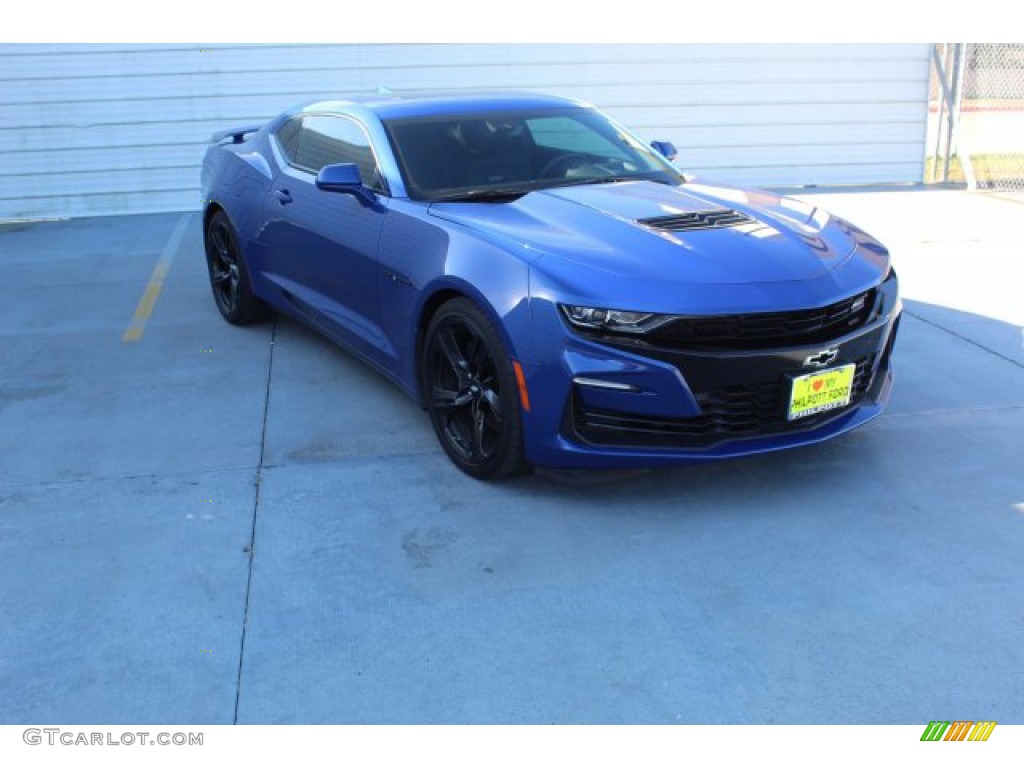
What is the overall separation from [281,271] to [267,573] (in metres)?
2.55

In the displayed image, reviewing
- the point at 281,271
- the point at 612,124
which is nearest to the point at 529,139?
the point at 612,124

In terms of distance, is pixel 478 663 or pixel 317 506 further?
pixel 317 506

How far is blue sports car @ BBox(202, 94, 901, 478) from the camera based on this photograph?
11.5ft

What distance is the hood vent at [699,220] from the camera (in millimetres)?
3973

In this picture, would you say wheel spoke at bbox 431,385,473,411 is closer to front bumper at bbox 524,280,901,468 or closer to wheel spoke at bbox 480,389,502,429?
wheel spoke at bbox 480,389,502,429

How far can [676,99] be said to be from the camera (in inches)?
460

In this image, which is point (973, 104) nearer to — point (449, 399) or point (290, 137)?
point (290, 137)

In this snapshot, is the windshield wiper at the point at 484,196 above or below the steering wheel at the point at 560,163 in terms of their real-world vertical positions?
below

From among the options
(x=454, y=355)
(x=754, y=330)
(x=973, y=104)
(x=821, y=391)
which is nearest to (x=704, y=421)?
(x=754, y=330)

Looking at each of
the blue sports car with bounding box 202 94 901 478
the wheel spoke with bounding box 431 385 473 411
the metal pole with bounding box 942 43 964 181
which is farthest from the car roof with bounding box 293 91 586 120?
the metal pole with bounding box 942 43 964 181

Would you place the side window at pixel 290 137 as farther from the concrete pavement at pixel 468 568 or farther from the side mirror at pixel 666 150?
the side mirror at pixel 666 150

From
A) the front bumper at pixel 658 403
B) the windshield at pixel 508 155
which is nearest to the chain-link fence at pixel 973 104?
the windshield at pixel 508 155

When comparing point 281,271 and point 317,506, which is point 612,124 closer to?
point 281,271

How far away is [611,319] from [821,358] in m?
0.83
